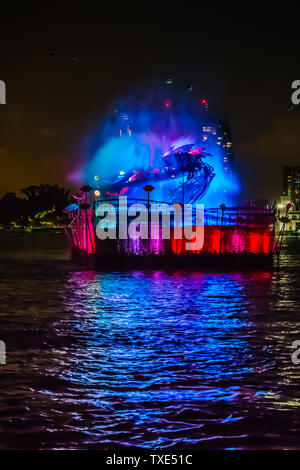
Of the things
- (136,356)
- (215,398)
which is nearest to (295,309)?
(136,356)

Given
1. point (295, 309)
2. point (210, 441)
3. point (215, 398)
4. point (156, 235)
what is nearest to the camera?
point (210, 441)

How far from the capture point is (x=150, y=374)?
1109cm

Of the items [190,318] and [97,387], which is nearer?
[97,387]

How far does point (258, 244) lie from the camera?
49.4 metres

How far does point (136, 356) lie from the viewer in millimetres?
12719

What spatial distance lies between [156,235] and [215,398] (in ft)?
125

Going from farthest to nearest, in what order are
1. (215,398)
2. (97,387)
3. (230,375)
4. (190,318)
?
1. (190,318)
2. (230,375)
3. (97,387)
4. (215,398)

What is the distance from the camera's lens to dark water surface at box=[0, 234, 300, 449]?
8094 millimetres

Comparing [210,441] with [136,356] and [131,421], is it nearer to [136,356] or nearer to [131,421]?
[131,421]

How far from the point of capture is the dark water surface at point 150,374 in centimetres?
809
